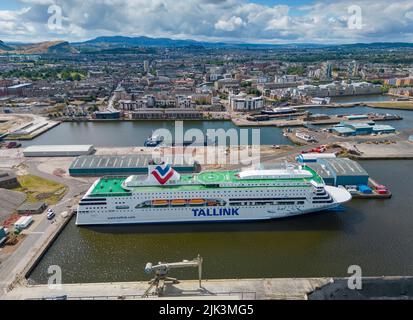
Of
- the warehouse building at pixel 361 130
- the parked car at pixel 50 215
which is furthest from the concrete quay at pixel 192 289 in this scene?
the warehouse building at pixel 361 130

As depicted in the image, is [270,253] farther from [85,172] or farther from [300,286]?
[85,172]

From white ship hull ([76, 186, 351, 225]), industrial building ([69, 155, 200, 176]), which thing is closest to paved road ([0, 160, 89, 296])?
industrial building ([69, 155, 200, 176])

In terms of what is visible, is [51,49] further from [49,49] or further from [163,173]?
[163,173]

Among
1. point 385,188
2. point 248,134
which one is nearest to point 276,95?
point 248,134

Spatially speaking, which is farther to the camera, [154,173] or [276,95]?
[276,95]

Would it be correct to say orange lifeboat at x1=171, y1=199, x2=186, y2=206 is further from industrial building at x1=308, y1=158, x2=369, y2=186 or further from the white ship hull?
industrial building at x1=308, y1=158, x2=369, y2=186
